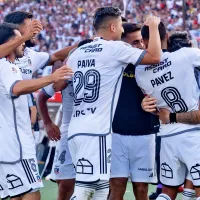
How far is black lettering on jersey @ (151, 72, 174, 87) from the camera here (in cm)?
609

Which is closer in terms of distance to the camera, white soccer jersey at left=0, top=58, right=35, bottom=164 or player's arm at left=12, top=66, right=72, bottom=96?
player's arm at left=12, top=66, right=72, bottom=96

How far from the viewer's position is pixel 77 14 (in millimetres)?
27344

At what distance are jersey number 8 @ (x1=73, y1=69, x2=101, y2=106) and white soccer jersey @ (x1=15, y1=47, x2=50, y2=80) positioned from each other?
118 cm

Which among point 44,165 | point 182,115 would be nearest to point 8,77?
point 182,115

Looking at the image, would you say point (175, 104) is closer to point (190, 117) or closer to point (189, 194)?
point (190, 117)

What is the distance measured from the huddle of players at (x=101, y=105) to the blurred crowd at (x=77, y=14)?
48.4ft

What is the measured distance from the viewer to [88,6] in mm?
27406

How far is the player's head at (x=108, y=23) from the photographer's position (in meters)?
6.24

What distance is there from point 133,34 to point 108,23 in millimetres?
821

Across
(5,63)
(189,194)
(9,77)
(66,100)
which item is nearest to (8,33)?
(5,63)

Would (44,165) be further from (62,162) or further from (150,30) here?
(150,30)

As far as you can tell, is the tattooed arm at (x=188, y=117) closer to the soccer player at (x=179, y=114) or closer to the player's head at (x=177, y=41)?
the soccer player at (x=179, y=114)

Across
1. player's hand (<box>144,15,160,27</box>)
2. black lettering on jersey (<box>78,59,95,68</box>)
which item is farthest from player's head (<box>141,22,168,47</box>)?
black lettering on jersey (<box>78,59,95,68</box>)

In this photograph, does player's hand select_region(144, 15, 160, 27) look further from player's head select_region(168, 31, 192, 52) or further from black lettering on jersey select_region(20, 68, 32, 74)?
black lettering on jersey select_region(20, 68, 32, 74)
